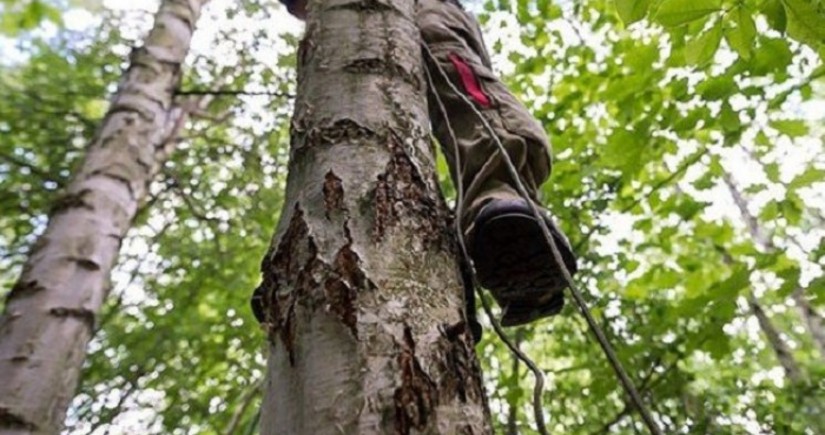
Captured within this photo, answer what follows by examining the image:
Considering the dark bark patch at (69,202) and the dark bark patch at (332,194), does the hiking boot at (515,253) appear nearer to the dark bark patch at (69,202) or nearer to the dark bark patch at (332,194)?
the dark bark patch at (332,194)

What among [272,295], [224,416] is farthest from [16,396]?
[224,416]

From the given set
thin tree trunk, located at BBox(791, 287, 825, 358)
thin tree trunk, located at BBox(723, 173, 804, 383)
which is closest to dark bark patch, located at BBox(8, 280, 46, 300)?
thin tree trunk, located at BBox(723, 173, 804, 383)

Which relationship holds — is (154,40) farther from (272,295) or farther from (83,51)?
(272,295)

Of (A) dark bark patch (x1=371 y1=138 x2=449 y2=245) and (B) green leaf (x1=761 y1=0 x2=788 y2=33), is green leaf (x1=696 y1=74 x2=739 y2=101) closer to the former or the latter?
(B) green leaf (x1=761 y1=0 x2=788 y2=33)

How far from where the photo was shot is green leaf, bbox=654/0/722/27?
1499mm

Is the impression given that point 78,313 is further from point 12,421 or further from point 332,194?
point 332,194

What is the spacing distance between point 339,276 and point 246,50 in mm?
5377

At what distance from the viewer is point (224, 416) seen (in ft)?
15.8

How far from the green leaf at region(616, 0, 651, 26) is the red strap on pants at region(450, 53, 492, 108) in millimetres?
403

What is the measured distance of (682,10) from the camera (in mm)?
1506

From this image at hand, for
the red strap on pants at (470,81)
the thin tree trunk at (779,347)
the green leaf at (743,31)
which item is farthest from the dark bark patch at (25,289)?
the thin tree trunk at (779,347)

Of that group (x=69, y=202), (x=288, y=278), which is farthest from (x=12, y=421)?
(x=288, y=278)

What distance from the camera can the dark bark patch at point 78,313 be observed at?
2.25 m

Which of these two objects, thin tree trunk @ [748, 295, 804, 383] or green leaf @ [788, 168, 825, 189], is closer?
green leaf @ [788, 168, 825, 189]
